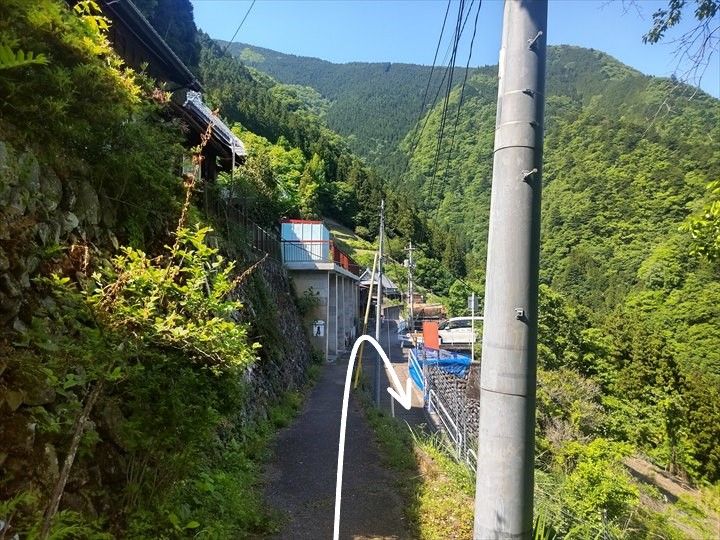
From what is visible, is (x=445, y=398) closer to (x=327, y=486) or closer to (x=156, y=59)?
(x=327, y=486)

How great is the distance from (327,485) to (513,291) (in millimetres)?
6168

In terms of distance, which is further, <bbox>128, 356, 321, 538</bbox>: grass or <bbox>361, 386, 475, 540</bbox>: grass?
<bbox>361, 386, 475, 540</bbox>: grass

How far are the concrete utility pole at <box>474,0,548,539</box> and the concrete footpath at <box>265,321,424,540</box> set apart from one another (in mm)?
4289

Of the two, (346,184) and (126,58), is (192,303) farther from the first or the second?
(346,184)

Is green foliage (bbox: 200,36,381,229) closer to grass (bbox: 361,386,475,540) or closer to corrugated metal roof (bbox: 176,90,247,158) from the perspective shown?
corrugated metal roof (bbox: 176,90,247,158)

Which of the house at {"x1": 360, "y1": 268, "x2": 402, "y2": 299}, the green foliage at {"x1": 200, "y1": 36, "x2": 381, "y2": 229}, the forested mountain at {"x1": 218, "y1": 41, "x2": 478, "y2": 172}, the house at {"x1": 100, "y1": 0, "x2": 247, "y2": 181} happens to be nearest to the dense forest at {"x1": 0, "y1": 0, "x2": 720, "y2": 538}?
the house at {"x1": 100, "y1": 0, "x2": 247, "y2": 181}

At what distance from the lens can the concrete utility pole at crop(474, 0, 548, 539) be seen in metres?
1.44

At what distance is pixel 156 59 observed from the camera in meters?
10.4

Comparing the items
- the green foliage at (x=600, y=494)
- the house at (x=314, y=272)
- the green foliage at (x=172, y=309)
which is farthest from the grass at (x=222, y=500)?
the house at (x=314, y=272)

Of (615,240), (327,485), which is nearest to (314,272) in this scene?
(327,485)

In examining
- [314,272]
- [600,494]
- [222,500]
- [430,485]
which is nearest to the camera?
[222,500]

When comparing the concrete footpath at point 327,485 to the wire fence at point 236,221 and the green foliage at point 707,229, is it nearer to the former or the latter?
the wire fence at point 236,221

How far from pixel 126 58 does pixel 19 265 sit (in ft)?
23.9

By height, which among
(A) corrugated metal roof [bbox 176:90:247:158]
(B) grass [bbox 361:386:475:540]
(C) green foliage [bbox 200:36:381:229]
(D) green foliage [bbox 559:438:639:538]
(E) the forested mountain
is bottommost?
(D) green foliage [bbox 559:438:639:538]
